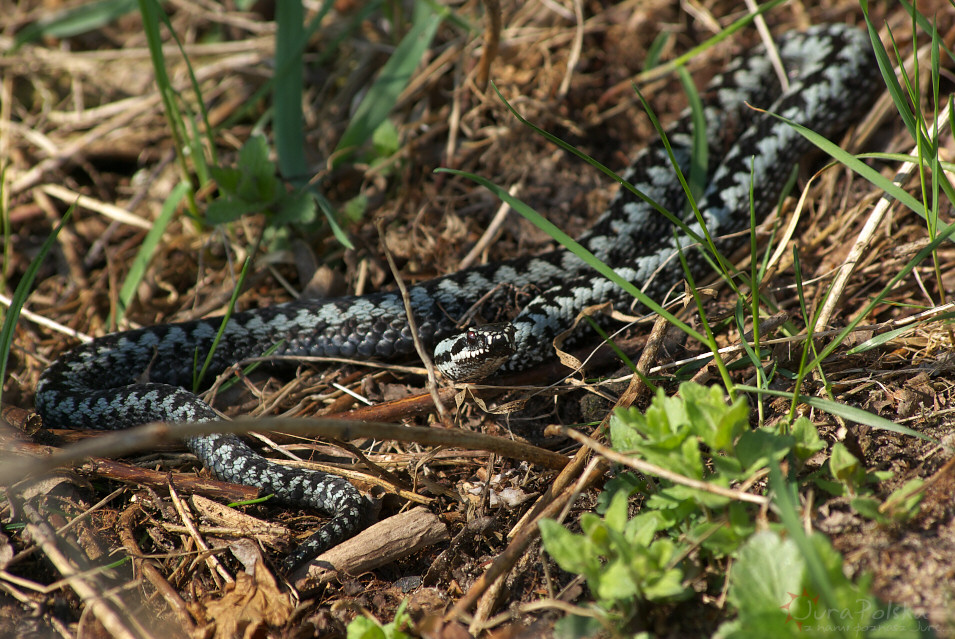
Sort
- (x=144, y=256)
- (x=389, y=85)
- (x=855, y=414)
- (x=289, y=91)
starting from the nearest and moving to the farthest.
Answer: (x=855, y=414), (x=144, y=256), (x=289, y=91), (x=389, y=85)

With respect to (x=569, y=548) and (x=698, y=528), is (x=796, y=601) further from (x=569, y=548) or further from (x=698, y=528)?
(x=569, y=548)

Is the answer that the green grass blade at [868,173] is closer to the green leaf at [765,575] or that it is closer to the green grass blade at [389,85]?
the green leaf at [765,575]

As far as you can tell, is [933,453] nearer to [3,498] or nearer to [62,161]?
[3,498]

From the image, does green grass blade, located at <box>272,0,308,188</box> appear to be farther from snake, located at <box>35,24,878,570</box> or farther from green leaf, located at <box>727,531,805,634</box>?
green leaf, located at <box>727,531,805,634</box>

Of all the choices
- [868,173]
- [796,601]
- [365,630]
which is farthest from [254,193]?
[796,601]

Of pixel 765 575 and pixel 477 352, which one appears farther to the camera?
pixel 477 352

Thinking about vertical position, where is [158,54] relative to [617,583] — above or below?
above

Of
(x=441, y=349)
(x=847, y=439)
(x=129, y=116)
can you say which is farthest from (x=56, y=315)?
(x=847, y=439)
